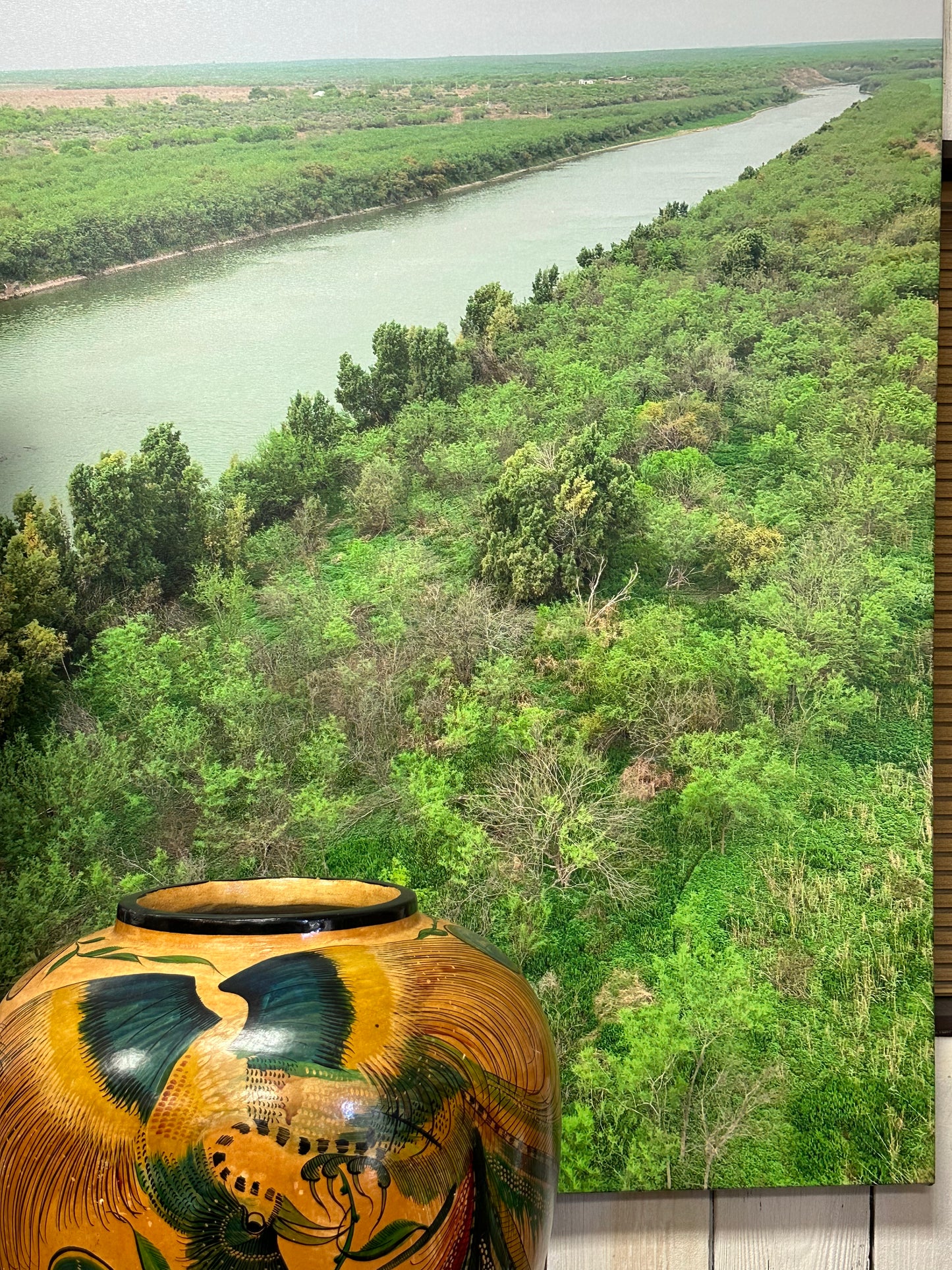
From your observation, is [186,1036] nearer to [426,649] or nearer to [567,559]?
[426,649]

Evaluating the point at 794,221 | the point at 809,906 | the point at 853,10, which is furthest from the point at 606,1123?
the point at 853,10

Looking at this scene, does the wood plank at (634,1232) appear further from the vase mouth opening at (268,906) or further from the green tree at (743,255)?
the green tree at (743,255)

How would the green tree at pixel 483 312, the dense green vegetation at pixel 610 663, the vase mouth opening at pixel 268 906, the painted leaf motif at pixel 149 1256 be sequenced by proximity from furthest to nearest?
1. the green tree at pixel 483 312
2. the dense green vegetation at pixel 610 663
3. the vase mouth opening at pixel 268 906
4. the painted leaf motif at pixel 149 1256

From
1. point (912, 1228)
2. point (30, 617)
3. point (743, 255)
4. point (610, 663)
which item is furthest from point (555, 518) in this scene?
point (912, 1228)

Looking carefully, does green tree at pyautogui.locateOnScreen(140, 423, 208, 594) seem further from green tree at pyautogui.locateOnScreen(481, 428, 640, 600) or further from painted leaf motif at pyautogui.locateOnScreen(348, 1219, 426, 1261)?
painted leaf motif at pyautogui.locateOnScreen(348, 1219, 426, 1261)

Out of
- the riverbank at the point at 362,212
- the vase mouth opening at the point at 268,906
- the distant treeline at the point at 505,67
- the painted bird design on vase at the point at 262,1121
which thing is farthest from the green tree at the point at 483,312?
the painted bird design on vase at the point at 262,1121

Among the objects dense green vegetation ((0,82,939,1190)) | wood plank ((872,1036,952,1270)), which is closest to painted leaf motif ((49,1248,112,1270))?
dense green vegetation ((0,82,939,1190))
